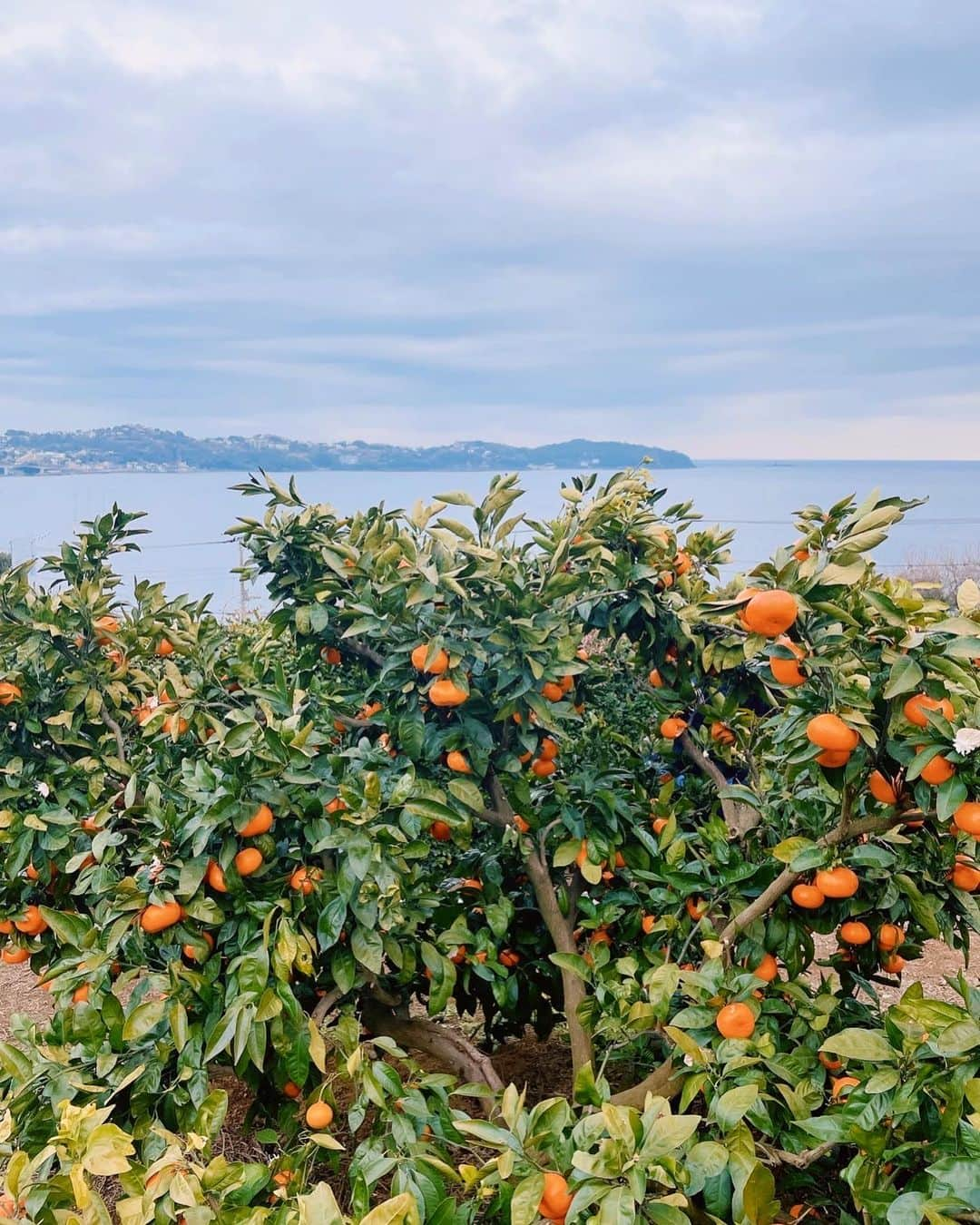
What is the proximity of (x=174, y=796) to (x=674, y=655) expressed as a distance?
970 millimetres

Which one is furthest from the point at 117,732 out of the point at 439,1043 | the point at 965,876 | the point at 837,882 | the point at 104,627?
the point at 965,876

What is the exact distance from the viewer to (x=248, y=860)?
1.49 metres

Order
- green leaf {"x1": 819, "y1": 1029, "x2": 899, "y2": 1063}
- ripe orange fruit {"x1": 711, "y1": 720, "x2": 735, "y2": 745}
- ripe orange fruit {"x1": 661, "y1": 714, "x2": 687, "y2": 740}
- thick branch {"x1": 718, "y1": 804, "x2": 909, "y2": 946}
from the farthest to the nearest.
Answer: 1. ripe orange fruit {"x1": 711, "y1": 720, "x2": 735, "y2": 745}
2. ripe orange fruit {"x1": 661, "y1": 714, "x2": 687, "y2": 740}
3. thick branch {"x1": 718, "y1": 804, "x2": 909, "y2": 946}
4. green leaf {"x1": 819, "y1": 1029, "x2": 899, "y2": 1063}

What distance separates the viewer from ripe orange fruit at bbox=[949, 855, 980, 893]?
4.87 feet

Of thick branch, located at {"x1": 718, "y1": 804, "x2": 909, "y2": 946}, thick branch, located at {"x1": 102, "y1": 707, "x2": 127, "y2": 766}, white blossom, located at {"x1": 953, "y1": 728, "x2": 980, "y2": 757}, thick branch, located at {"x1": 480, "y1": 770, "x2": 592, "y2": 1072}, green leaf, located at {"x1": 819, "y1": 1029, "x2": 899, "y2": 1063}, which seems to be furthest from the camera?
thick branch, located at {"x1": 102, "y1": 707, "x2": 127, "y2": 766}

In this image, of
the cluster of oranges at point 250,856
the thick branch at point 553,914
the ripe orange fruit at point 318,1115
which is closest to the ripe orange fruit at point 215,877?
the cluster of oranges at point 250,856

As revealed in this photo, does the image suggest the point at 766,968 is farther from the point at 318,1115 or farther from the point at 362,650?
the point at 362,650

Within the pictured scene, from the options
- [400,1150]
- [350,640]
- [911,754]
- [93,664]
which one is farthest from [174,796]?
[911,754]

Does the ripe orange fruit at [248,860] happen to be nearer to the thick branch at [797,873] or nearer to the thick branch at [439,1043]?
the thick branch at [439,1043]

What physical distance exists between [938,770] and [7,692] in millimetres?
1841

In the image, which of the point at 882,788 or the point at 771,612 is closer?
the point at 771,612

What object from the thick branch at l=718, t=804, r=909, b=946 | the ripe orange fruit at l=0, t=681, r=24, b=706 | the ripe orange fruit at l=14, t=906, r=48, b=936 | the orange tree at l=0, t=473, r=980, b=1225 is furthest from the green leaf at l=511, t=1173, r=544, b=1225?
the ripe orange fruit at l=0, t=681, r=24, b=706

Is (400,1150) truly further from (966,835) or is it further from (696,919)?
(966,835)

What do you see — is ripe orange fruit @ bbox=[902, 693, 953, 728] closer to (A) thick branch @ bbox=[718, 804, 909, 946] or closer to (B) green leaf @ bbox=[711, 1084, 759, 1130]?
(A) thick branch @ bbox=[718, 804, 909, 946]
